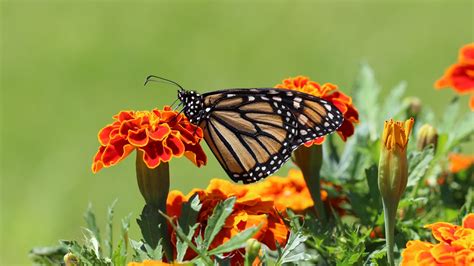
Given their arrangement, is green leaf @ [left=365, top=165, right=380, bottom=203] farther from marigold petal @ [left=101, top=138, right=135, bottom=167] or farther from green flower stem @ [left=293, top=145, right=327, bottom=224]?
marigold petal @ [left=101, top=138, right=135, bottom=167]

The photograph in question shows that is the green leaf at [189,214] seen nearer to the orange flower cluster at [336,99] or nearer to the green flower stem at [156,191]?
the green flower stem at [156,191]

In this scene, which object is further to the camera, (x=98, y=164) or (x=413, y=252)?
(x=98, y=164)

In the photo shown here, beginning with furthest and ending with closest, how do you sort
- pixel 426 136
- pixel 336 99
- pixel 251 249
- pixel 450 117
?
pixel 450 117 < pixel 426 136 < pixel 336 99 < pixel 251 249

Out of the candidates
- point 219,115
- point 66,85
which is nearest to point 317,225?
point 219,115

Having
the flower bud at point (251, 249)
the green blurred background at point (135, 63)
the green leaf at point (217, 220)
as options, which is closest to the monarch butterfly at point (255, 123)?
the green leaf at point (217, 220)

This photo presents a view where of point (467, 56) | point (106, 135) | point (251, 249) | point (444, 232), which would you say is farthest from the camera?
point (467, 56)

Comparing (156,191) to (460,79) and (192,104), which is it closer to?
(192,104)

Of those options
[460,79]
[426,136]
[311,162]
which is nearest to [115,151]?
[311,162]
